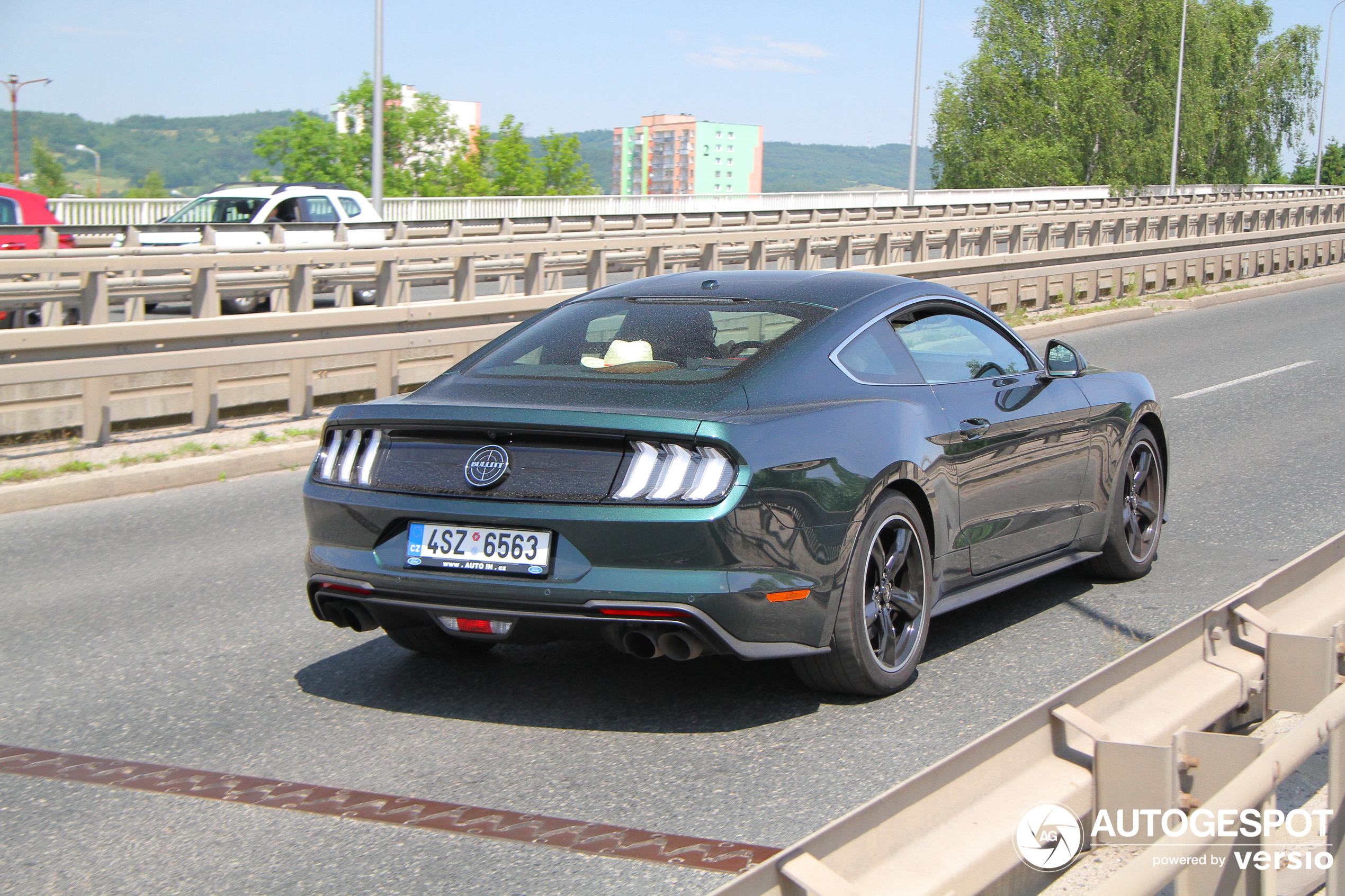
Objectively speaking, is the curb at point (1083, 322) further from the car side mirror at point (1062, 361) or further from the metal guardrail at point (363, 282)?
the car side mirror at point (1062, 361)

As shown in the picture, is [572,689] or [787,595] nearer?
[787,595]

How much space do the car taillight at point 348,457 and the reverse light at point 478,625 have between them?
0.55 meters

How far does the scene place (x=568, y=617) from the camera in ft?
13.8

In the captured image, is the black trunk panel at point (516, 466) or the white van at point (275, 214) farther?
the white van at point (275, 214)

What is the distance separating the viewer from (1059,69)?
3356 inches

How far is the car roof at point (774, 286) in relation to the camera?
5.23 m

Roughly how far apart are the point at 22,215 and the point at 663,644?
56.0 ft

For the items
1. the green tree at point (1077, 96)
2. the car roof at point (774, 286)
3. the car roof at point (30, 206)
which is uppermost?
the green tree at point (1077, 96)

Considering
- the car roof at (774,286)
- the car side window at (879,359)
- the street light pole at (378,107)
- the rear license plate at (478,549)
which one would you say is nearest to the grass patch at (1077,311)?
the car roof at (774,286)

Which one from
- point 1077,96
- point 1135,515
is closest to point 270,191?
point 1135,515

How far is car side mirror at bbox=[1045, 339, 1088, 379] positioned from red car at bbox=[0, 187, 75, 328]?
15316mm

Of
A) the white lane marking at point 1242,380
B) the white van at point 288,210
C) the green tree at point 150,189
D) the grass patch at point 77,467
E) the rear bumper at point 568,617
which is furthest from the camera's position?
the green tree at point 150,189

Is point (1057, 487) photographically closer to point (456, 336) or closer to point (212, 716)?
point (212, 716)

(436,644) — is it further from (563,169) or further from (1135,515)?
(563,169)
